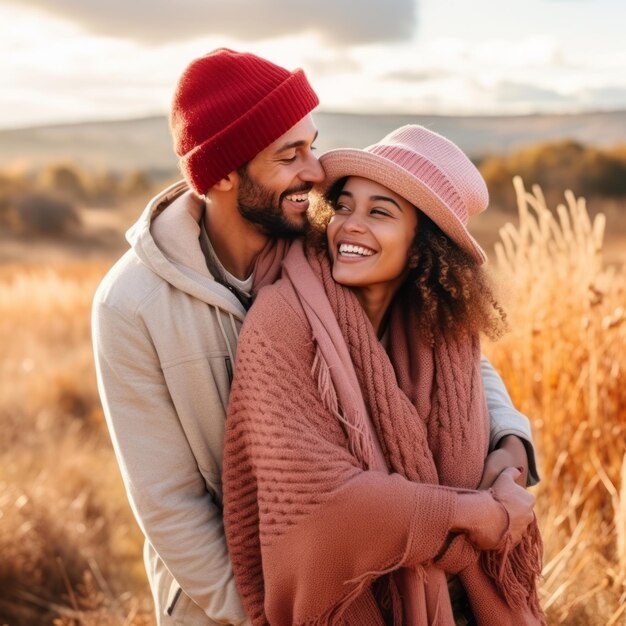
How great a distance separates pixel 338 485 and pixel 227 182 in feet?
3.27

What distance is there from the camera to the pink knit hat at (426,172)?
2.28 m

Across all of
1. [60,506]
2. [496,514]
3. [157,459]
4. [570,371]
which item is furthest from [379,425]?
[60,506]

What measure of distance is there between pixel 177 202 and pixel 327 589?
1.16m

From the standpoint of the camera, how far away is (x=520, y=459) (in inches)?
95.4

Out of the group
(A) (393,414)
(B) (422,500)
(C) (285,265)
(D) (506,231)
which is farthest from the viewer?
(D) (506,231)

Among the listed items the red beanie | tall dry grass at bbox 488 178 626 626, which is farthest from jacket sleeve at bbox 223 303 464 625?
tall dry grass at bbox 488 178 626 626

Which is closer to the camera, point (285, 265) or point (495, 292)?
point (285, 265)

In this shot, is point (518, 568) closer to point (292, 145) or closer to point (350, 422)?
point (350, 422)

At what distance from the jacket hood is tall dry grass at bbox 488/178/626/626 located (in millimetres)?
1812

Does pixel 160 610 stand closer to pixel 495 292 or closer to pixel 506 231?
pixel 495 292

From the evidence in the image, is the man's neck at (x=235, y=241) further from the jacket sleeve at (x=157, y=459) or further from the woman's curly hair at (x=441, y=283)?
the jacket sleeve at (x=157, y=459)

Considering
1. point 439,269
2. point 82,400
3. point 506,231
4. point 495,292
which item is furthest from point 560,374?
point 82,400

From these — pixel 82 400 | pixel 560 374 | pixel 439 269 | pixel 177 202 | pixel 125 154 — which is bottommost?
pixel 125 154

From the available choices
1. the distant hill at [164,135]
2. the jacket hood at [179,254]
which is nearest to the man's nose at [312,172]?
the jacket hood at [179,254]
